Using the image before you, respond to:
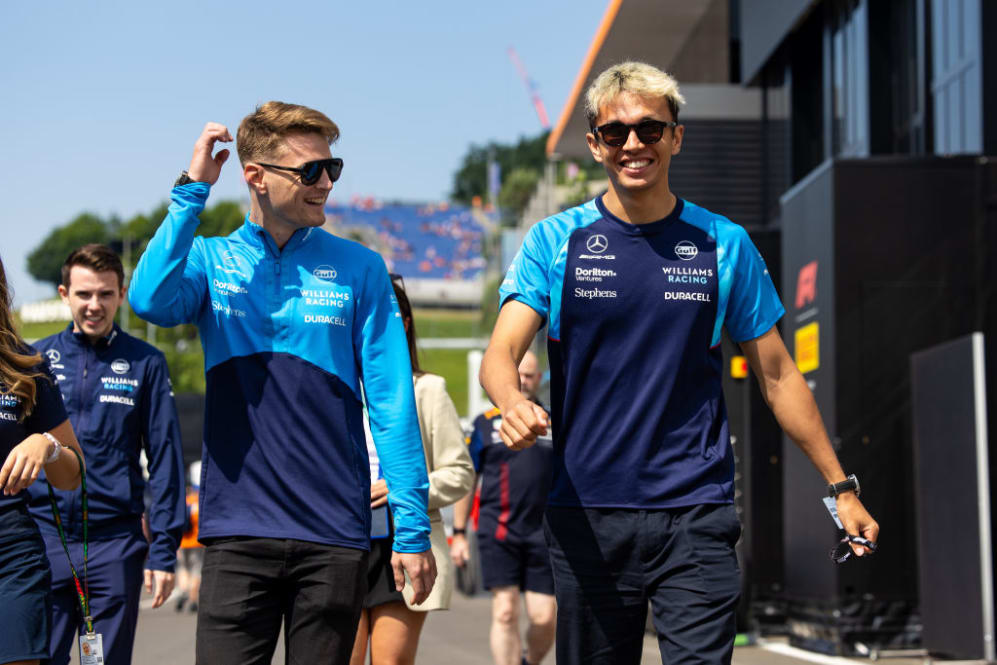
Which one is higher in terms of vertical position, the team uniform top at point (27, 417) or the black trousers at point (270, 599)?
the team uniform top at point (27, 417)

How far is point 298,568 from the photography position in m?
4.19

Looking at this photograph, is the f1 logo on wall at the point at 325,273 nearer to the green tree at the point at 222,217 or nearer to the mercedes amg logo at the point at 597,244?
the mercedes amg logo at the point at 597,244

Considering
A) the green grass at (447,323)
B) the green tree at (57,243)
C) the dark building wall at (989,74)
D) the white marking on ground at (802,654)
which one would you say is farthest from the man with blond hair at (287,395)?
the green tree at (57,243)

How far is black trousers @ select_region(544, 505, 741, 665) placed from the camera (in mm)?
4102

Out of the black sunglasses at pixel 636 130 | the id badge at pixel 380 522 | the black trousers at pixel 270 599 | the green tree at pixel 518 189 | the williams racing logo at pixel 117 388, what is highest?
the green tree at pixel 518 189

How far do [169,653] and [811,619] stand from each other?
5.27 metres

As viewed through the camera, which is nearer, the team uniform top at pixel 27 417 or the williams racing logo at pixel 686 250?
the williams racing logo at pixel 686 250

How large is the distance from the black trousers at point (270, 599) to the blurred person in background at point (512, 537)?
4586 mm

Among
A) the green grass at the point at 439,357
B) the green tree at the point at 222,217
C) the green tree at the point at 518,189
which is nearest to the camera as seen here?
the green grass at the point at 439,357

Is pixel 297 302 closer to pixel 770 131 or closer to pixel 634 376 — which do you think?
pixel 634 376

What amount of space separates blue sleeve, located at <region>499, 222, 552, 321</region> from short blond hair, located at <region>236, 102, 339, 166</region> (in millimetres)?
688

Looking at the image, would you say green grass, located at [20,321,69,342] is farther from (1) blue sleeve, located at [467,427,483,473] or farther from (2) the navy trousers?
(1) blue sleeve, located at [467,427,483,473]

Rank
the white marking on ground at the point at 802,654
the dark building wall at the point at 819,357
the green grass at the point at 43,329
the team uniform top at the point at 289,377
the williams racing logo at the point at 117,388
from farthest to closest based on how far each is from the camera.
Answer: the dark building wall at the point at 819,357, the white marking on ground at the point at 802,654, the green grass at the point at 43,329, the williams racing logo at the point at 117,388, the team uniform top at the point at 289,377

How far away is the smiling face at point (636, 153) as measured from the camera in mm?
4320
